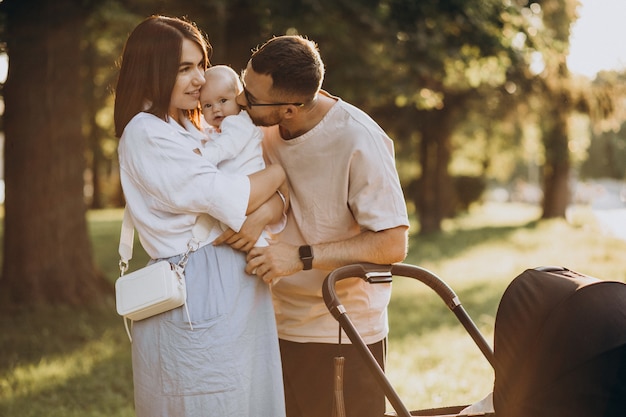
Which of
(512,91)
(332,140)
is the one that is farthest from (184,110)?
(512,91)

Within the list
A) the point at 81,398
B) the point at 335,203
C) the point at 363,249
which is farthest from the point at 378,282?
the point at 81,398

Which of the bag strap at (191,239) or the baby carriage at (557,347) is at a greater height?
the bag strap at (191,239)

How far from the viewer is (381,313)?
353cm

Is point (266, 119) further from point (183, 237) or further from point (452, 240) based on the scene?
point (452, 240)

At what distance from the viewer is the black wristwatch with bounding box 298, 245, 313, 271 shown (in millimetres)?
3131

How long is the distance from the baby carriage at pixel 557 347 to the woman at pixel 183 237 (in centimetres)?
38

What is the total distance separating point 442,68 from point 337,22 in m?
1.73

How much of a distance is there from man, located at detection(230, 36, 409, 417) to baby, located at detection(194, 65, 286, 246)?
55mm

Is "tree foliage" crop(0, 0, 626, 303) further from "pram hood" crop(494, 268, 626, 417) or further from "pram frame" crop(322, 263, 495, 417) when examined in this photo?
"pram hood" crop(494, 268, 626, 417)

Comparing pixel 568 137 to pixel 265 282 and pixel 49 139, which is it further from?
pixel 265 282

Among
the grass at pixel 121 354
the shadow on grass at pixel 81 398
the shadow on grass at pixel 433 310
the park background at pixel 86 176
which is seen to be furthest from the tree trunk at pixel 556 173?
the shadow on grass at pixel 81 398

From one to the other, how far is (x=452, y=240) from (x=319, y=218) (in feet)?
60.6

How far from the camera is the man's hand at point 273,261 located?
2926 mm

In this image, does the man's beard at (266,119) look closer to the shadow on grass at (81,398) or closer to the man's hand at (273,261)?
the man's hand at (273,261)
